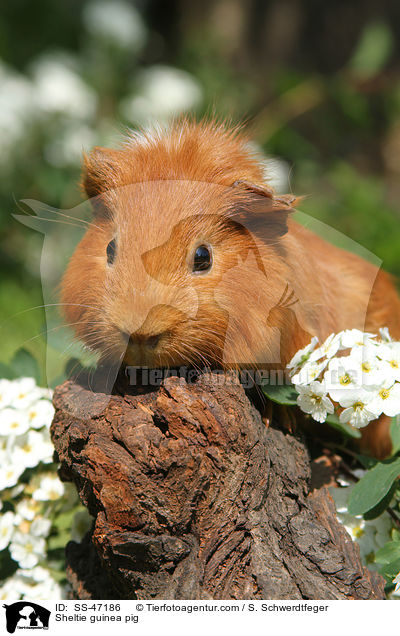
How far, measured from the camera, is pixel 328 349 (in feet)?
7.30

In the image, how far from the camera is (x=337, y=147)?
7961mm

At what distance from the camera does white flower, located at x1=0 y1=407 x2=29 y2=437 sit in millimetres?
2511

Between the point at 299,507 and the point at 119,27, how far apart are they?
6803 millimetres

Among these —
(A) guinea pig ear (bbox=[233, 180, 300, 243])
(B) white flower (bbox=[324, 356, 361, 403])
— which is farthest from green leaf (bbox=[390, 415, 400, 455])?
(A) guinea pig ear (bbox=[233, 180, 300, 243])

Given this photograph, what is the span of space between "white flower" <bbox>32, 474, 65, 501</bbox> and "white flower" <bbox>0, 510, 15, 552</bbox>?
5.2 inches

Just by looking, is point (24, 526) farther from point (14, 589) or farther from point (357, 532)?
point (357, 532)

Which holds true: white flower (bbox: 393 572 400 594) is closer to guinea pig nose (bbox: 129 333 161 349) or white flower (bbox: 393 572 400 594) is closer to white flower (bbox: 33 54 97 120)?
guinea pig nose (bbox: 129 333 161 349)

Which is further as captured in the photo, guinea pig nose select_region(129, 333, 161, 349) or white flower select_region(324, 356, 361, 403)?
white flower select_region(324, 356, 361, 403)

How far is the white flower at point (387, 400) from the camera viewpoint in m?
2.13

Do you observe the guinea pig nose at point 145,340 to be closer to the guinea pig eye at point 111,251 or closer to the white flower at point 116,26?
the guinea pig eye at point 111,251

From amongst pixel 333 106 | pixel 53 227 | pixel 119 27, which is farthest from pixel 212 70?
pixel 53 227

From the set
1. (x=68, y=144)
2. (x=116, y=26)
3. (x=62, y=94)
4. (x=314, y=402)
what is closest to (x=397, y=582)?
(x=314, y=402)

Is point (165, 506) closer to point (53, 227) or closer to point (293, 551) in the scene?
point (293, 551)

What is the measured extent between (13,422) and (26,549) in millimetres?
516
